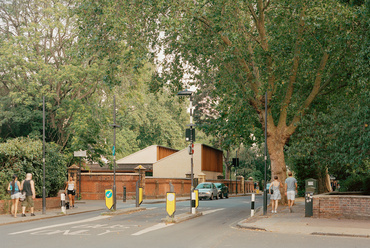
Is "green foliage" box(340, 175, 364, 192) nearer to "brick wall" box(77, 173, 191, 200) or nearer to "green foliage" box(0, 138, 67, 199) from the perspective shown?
"brick wall" box(77, 173, 191, 200)

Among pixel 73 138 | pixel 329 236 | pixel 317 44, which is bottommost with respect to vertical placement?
pixel 329 236

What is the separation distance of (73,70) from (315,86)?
703 inches

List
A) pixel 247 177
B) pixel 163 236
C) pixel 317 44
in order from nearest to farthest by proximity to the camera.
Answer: pixel 163 236 → pixel 317 44 → pixel 247 177

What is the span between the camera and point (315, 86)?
89.4 ft

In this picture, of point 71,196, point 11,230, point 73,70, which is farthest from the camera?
point 73,70

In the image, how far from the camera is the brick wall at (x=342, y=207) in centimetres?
1967

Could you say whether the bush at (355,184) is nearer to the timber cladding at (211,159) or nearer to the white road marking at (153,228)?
the white road marking at (153,228)

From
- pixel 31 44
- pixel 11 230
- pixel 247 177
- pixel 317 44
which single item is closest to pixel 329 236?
pixel 11 230

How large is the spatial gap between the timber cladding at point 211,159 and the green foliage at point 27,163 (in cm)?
3116

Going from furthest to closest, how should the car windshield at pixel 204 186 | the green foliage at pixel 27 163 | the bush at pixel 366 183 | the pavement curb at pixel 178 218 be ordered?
the car windshield at pixel 204 186
the bush at pixel 366 183
the green foliage at pixel 27 163
the pavement curb at pixel 178 218

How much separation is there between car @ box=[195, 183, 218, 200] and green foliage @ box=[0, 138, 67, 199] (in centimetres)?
1545

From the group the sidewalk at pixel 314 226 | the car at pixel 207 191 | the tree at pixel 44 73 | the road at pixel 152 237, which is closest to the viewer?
the road at pixel 152 237

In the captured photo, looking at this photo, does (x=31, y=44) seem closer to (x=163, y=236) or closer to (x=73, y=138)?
(x=73, y=138)

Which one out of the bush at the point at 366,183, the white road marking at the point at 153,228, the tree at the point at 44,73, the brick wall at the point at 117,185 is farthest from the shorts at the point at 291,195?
the brick wall at the point at 117,185
